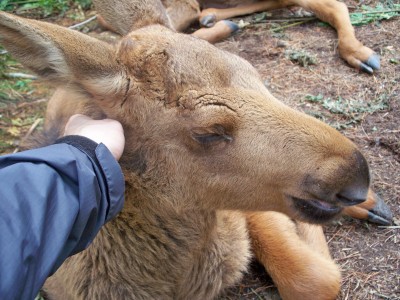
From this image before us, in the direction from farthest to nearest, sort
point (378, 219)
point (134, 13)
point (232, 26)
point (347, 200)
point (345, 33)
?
1. point (232, 26)
2. point (345, 33)
3. point (378, 219)
4. point (134, 13)
5. point (347, 200)

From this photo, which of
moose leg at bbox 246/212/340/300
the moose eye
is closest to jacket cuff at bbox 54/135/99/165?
the moose eye

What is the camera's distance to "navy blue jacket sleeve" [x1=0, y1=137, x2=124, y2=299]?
8.59 feet

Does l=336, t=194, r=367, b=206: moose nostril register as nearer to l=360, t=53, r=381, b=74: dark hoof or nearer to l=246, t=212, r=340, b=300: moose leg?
l=246, t=212, r=340, b=300: moose leg

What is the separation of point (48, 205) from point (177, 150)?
1.11m

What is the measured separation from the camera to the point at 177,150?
3.70 metres

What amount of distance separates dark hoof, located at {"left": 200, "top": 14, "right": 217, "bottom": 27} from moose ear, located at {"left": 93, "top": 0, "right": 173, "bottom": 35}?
14.8 ft

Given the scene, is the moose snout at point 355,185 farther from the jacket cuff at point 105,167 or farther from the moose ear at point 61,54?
the moose ear at point 61,54

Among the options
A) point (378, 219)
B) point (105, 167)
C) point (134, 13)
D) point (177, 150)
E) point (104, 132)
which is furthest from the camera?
point (378, 219)

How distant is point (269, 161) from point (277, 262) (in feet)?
5.06

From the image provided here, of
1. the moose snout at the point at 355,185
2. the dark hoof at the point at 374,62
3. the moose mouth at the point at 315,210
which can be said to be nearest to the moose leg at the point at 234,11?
the dark hoof at the point at 374,62

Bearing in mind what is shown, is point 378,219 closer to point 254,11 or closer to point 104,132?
point 104,132

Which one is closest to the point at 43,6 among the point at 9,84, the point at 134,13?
the point at 9,84

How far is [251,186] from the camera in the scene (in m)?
3.69

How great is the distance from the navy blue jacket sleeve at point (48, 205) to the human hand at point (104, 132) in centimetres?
18
